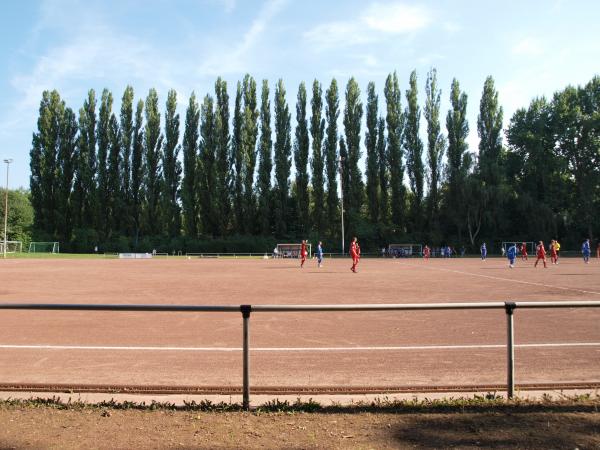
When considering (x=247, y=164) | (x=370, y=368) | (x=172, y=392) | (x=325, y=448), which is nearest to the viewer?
(x=325, y=448)

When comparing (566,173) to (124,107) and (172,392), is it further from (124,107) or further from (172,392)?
(172,392)

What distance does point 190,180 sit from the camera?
69562 mm

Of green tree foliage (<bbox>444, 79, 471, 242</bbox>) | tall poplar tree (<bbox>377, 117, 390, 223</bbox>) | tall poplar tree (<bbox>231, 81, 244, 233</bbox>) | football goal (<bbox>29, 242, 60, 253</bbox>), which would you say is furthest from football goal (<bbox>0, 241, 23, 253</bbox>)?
green tree foliage (<bbox>444, 79, 471, 242</bbox>)

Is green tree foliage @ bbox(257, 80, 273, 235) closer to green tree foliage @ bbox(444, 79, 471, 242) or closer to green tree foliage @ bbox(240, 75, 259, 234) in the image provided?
green tree foliage @ bbox(240, 75, 259, 234)

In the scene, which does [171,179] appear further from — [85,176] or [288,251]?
[288,251]

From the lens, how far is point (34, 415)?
4.58m

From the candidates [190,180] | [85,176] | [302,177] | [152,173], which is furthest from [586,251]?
[85,176]

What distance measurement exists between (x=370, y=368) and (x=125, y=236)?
68720mm

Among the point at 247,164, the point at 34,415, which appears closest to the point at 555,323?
the point at 34,415

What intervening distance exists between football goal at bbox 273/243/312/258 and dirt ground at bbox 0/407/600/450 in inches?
2307

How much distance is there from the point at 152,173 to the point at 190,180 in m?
5.81

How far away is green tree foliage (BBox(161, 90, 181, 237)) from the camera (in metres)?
69.4

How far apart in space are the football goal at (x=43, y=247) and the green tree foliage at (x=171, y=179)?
50.5 feet

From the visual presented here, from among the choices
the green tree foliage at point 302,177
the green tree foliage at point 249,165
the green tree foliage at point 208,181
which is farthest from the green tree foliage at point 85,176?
A: the green tree foliage at point 302,177
